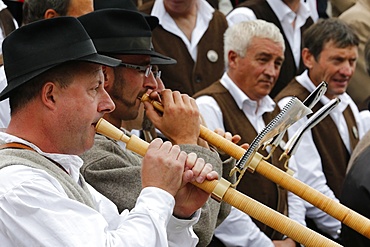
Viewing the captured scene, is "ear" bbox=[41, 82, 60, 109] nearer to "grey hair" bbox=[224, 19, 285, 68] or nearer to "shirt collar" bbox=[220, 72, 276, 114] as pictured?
"shirt collar" bbox=[220, 72, 276, 114]

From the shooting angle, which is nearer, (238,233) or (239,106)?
(238,233)

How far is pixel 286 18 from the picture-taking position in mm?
7969

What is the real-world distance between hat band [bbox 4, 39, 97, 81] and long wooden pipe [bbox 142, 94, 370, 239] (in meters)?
0.90

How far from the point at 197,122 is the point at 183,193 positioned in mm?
634

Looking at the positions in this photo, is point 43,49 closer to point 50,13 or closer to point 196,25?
point 50,13

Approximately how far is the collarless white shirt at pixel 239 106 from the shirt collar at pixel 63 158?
2.49 meters

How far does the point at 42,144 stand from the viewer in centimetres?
343

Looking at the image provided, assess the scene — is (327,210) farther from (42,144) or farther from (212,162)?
(42,144)

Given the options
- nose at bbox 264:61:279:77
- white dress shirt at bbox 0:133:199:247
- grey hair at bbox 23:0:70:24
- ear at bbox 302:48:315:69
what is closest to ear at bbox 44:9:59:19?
grey hair at bbox 23:0:70:24

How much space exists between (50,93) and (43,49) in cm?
17

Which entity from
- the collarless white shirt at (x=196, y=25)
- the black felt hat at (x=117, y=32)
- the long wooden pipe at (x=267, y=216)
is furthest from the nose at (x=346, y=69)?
the long wooden pipe at (x=267, y=216)

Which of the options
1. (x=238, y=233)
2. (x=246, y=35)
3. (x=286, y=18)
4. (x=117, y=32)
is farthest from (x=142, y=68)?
(x=286, y=18)

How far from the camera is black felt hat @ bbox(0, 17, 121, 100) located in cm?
338

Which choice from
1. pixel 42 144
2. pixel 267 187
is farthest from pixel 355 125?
pixel 42 144
